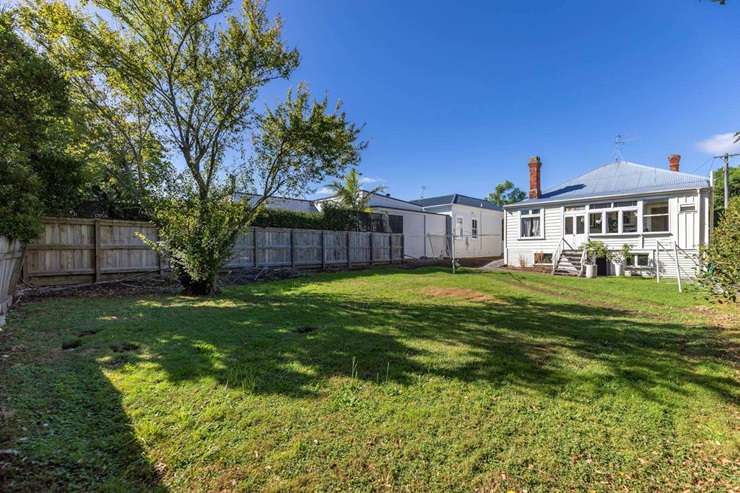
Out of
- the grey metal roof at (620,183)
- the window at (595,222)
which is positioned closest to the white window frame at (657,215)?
the grey metal roof at (620,183)

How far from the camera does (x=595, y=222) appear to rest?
1558 cm

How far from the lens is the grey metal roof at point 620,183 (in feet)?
44.9

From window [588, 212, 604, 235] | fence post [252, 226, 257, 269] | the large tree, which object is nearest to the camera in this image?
the large tree

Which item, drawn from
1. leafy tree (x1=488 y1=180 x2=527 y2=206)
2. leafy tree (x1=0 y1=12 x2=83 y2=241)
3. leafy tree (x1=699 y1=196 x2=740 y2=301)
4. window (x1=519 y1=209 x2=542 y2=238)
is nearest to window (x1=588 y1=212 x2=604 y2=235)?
window (x1=519 y1=209 x2=542 y2=238)

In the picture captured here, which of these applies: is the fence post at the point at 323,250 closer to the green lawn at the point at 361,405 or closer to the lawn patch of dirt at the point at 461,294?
the lawn patch of dirt at the point at 461,294

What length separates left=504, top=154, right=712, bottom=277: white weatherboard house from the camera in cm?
1315

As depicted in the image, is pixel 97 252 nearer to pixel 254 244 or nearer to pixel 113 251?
pixel 113 251

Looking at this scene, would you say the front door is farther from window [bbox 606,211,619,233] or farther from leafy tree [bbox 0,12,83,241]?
leafy tree [bbox 0,12,83,241]

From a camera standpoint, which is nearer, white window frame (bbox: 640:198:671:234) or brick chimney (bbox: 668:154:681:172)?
white window frame (bbox: 640:198:671:234)

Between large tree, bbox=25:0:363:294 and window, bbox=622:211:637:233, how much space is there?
1283 centimetres

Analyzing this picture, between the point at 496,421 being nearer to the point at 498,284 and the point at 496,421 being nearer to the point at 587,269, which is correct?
the point at 498,284

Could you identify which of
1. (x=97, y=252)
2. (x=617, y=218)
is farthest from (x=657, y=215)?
(x=97, y=252)

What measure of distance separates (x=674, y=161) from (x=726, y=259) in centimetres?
1704

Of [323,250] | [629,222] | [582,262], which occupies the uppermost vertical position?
[629,222]
